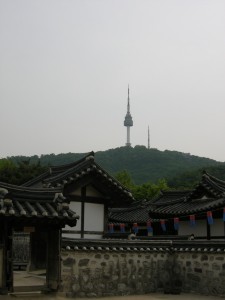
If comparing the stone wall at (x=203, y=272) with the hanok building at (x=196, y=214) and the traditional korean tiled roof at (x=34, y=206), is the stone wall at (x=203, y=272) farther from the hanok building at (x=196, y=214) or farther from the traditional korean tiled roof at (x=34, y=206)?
the traditional korean tiled roof at (x=34, y=206)

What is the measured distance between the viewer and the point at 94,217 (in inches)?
896

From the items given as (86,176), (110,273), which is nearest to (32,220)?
(110,273)

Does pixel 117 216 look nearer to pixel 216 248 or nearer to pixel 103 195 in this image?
pixel 103 195

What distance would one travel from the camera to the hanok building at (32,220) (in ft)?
40.7

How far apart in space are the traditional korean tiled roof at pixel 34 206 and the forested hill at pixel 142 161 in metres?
79.1

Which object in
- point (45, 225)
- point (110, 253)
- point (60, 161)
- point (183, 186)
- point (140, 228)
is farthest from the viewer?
point (60, 161)

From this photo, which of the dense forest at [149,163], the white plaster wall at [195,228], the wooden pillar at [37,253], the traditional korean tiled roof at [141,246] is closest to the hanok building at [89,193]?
the wooden pillar at [37,253]

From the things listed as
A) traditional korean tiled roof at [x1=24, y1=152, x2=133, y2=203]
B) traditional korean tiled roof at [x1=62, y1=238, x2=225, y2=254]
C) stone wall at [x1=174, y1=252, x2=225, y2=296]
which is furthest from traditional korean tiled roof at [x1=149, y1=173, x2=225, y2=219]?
stone wall at [x1=174, y1=252, x2=225, y2=296]

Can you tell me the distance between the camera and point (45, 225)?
13320mm

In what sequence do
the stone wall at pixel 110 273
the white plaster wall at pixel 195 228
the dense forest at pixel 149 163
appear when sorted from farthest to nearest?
the dense forest at pixel 149 163 → the white plaster wall at pixel 195 228 → the stone wall at pixel 110 273

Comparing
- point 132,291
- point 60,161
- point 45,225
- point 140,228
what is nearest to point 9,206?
point 45,225

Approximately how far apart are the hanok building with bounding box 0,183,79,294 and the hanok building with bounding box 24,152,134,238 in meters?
7.37

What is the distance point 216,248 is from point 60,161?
76510 mm

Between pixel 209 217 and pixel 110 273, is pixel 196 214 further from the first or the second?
pixel 110 273
